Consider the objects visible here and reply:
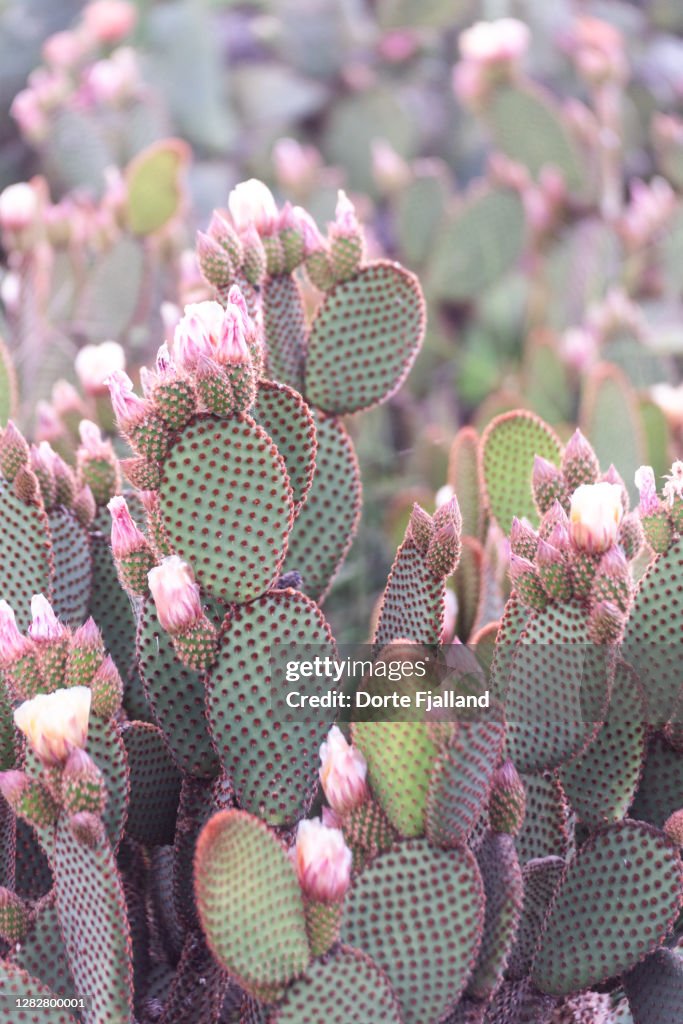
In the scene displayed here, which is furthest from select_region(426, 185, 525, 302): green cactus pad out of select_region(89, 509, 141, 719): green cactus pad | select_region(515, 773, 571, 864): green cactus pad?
select_region(515, 773, 571, 864): green cactus pad

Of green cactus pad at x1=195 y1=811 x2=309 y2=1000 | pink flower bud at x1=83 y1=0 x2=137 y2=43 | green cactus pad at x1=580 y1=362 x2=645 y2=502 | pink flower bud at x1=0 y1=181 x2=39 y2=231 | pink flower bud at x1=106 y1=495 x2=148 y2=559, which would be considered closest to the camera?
green cactus pad at x1=195 y1=811 x2=309 y2=1000

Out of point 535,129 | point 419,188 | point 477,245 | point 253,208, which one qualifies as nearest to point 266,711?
point 253,208

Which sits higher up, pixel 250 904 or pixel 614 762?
pixel 250 904

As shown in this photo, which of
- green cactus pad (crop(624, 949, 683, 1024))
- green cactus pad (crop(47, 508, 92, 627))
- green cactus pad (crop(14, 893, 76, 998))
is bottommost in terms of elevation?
green cactus pad (crop(624, 949, 683, 1024))

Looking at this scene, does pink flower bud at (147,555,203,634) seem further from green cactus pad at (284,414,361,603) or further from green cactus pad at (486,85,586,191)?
green cactus pad at (486,85,586,191)

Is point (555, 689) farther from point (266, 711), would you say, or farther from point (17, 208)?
point (17, 208)
